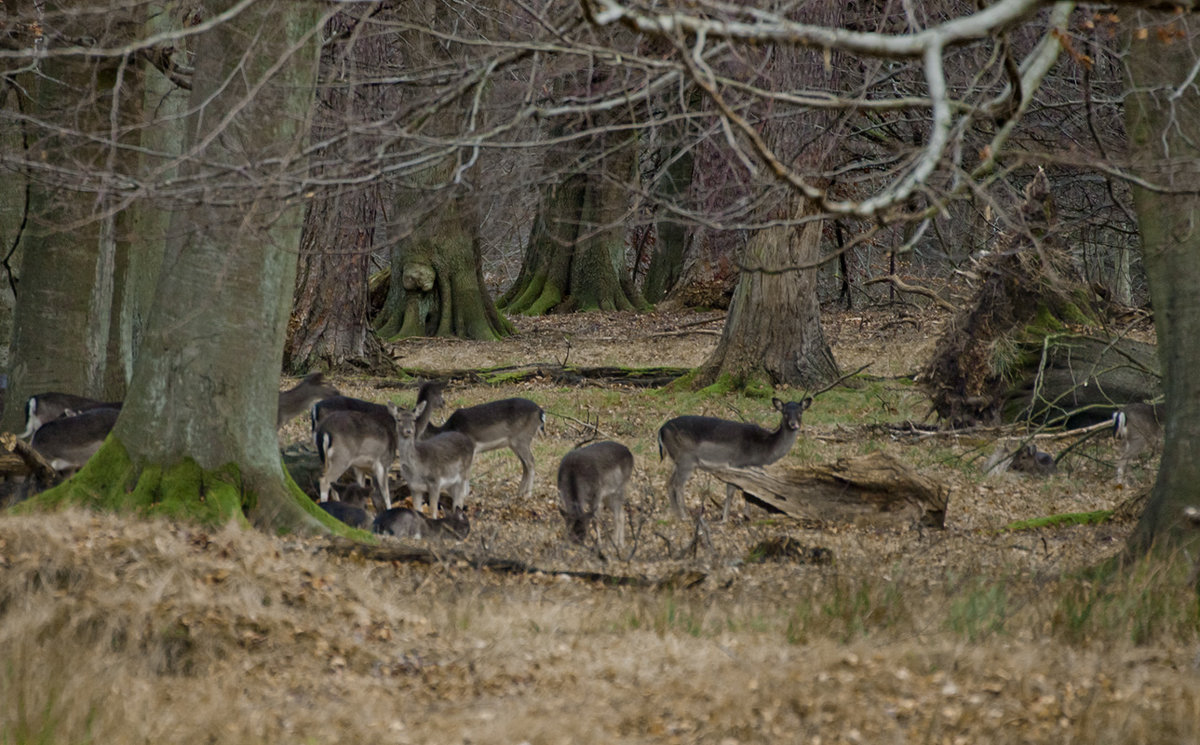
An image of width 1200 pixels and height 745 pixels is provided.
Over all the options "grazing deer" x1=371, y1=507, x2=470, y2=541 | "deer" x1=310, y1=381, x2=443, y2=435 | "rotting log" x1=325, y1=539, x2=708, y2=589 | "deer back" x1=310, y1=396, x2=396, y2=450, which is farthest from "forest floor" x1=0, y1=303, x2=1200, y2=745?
"deer" x1=310, y1=381, x2=443, y2=435

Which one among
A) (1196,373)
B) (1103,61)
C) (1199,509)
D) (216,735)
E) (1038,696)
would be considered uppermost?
(1103,61)

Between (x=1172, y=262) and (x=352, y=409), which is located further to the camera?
(x=352, y=409)

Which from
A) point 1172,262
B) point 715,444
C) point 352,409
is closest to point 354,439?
point 352,409

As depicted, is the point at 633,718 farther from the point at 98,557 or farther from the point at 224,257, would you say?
the point at 224,257

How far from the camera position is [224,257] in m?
8.62

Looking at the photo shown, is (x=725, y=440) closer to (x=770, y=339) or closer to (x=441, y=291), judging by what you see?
(x=770, y=339)

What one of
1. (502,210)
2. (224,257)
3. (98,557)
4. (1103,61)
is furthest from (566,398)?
(98,557)

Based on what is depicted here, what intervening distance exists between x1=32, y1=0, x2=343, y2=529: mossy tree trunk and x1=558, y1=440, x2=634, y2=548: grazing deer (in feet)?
10.0

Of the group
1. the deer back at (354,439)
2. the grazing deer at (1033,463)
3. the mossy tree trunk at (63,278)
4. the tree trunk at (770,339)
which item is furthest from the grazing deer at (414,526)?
the tree trunk at (770,339)

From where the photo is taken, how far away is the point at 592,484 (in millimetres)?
11586

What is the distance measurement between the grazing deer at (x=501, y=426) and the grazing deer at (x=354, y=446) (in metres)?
1.21

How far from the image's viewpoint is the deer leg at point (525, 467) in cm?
1394

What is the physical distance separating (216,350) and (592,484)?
13.4 ft

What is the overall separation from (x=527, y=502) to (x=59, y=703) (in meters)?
8.15
